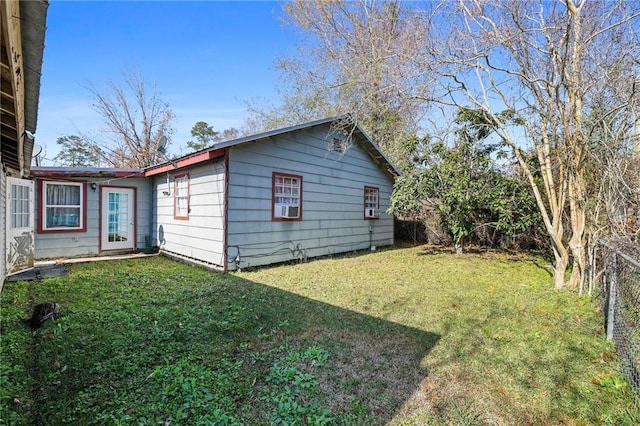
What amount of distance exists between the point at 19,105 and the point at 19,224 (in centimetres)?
478

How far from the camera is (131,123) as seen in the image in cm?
1952

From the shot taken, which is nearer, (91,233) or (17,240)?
(17,240)

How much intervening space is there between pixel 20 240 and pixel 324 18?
13887 mm

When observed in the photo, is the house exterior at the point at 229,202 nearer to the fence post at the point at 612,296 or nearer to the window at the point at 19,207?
the window at the point at 19,207

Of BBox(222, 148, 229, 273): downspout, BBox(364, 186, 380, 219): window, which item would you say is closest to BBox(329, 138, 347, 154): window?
BBox(364, 186, 380, 219): window

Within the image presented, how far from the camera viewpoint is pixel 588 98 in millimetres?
5461

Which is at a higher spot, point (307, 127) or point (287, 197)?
point (307, 127)

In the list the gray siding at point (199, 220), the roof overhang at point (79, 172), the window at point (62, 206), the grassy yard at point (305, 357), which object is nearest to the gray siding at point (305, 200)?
the gray siding at point (199, 220)

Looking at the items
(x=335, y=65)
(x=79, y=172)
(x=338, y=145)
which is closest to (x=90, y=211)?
(x=79, y=172)

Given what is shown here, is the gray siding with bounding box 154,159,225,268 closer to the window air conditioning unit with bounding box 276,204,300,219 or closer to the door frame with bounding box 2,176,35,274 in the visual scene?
the window air conditioning unit with bounding box 276,204,300,219

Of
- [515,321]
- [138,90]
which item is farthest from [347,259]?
[138,90]

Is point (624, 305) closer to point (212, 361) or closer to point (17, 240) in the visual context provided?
point (212, 361)

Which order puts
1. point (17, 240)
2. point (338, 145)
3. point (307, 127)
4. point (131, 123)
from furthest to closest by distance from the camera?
point (131, 123)
point (338, 145)
point (307, 127)
point (17, 240)

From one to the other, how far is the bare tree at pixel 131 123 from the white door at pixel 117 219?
10316 mm
